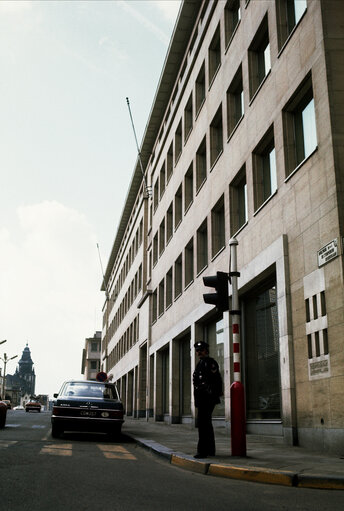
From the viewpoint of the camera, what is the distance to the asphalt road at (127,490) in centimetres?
560

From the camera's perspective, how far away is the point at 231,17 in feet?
69.0

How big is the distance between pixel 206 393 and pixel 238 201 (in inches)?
383

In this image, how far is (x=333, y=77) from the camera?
1191 centimetres

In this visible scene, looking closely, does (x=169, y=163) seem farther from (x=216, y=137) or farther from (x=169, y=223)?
(x=216, y=137)

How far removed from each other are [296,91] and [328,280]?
16.0 feet

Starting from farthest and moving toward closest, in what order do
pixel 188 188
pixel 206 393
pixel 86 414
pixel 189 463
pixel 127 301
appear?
1. pixel 127 301
2. pixel 188 188
3. pixel 86 414
4. pixel 206 393
5. pixel 189 463

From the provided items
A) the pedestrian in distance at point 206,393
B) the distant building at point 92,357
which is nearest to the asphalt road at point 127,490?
the pedestrian in distance at point 206,393

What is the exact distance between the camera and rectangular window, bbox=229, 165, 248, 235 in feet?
59.6

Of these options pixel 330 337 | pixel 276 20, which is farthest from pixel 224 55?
pixel 330 337

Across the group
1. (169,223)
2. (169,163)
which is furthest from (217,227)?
(169,163)

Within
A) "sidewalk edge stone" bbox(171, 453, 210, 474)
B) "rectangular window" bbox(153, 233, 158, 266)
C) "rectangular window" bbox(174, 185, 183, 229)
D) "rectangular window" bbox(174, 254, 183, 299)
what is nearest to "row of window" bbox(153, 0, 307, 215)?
"rectangular window" bbox(174, 185, 183, 229)

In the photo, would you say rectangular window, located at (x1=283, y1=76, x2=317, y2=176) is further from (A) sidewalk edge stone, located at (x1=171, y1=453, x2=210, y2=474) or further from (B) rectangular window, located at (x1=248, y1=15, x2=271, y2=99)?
(A) sidewalk edge stone, located at (x1=171, y1=453, x2=210, y2=474)

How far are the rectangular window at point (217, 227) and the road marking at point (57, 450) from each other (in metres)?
9.78

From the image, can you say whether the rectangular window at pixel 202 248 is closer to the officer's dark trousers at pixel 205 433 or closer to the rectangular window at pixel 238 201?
the rectangular window at pixel 238 201
